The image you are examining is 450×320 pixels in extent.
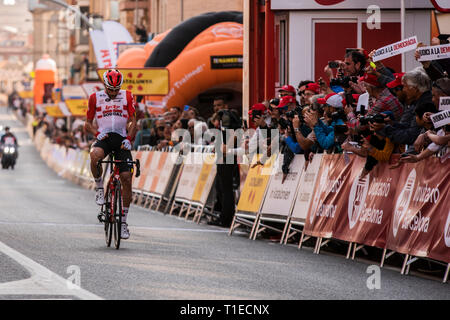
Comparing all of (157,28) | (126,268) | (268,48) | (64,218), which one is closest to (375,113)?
(126,268)

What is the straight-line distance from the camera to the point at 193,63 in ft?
111

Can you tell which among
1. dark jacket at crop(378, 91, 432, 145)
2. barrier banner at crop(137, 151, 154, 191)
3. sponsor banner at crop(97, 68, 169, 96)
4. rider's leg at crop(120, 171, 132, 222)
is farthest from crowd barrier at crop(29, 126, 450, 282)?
sponsor banner at crop(97, 68, 169, 96)

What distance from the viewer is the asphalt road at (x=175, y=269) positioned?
970cm

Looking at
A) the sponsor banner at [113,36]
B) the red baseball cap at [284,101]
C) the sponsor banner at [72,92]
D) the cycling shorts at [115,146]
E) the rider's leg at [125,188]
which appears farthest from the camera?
the sponsor banner at [72,92]

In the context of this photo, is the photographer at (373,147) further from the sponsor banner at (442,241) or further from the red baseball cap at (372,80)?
the sponsor banner at (442,241)

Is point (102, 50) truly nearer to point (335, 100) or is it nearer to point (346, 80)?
point (335, 100)

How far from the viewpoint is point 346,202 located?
45.7 ft

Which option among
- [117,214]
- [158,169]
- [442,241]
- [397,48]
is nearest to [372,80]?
[397,48]

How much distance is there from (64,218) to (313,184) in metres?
6.02

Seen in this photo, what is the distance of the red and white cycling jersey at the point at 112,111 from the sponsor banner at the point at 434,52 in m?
3.99

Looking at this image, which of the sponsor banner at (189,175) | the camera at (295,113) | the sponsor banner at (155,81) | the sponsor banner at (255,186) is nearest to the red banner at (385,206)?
the camera at (295,113)

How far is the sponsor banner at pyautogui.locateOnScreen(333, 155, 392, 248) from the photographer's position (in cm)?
1277

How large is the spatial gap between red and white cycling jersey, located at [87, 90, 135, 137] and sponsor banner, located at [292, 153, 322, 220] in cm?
248

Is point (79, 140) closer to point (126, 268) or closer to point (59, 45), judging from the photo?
point (126, 268)
